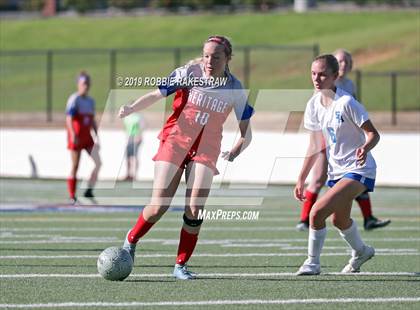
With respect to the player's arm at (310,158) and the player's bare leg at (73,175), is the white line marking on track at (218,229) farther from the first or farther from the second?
the player's bare leg at (73,175)

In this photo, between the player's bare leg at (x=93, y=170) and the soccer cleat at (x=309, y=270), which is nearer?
the soccer cleat at (x=309, y=270)

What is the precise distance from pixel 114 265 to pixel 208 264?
146 centimetres

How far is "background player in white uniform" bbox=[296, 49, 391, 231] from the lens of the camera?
440 inches

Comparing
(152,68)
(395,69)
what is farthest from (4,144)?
(152,68)

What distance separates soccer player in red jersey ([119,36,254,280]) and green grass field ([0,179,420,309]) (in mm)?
417

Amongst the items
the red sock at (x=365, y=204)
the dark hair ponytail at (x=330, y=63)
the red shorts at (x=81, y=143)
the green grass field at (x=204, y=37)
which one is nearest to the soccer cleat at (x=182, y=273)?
the dark hair ponytail at (x=330, y=63)

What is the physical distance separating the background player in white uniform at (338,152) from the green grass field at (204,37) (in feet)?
76.4

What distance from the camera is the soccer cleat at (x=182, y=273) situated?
26.8 feet

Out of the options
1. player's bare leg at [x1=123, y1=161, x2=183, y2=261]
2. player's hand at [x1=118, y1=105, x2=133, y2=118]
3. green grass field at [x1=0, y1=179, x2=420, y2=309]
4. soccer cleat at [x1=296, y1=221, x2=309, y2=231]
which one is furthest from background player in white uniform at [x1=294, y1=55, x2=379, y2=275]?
soccer cleat at [x1=296, y1=221, x2=309, y2=231]

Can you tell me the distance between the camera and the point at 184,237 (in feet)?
27.4

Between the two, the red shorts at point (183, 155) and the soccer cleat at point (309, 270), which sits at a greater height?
the red shorts at point (183, 155)

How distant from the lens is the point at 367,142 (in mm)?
7938

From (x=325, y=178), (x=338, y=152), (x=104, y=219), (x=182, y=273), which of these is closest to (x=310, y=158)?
(x=338, y=152)

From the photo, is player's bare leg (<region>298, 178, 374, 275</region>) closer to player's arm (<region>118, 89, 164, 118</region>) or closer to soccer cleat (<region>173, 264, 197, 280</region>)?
soccer cleat (<region>173, 264, 197, 280</region>)
